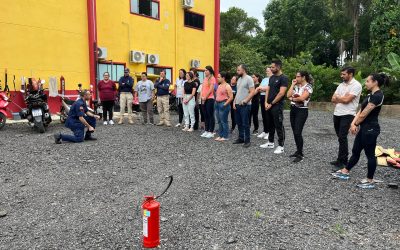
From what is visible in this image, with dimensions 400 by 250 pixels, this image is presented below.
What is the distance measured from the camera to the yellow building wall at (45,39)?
12.0m

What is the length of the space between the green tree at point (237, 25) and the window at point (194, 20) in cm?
2310

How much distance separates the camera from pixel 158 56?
1806 centimetres

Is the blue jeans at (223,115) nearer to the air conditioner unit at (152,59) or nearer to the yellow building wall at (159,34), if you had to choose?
the yellow building wall at (159,34)

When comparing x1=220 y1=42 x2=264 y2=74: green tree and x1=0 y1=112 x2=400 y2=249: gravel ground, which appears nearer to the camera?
x1=0 y1=112 x2=400 y2=249: gravel ground

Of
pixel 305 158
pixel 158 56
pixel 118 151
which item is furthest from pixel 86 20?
pixel 305 158

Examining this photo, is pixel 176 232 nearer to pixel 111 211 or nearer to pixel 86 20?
pixel 111 211

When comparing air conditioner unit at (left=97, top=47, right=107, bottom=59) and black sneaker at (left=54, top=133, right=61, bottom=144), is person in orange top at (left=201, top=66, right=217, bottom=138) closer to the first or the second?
black sneaker at (left=54, top=133, right=61, bottom=144)

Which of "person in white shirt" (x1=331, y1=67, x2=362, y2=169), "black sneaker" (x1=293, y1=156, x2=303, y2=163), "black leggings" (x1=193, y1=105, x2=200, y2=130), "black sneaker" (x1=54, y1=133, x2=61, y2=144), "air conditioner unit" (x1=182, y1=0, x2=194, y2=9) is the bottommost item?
"black sneaker" (x1=293, y1=156, x2=303, y2=163)

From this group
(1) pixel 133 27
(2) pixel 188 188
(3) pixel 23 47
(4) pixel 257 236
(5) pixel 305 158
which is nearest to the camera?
(4) pixel 257 236

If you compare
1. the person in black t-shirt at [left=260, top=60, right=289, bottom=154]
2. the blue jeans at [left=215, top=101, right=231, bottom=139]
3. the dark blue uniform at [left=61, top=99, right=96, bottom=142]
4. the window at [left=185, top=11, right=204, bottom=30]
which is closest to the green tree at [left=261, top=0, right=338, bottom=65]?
the window at [left=185, top=11, right=204, bottom=30]

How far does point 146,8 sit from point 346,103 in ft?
46.3

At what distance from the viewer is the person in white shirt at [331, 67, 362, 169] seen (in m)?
5.70

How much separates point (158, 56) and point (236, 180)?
13734mm

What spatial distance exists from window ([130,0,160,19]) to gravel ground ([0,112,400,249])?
11.3 meters
